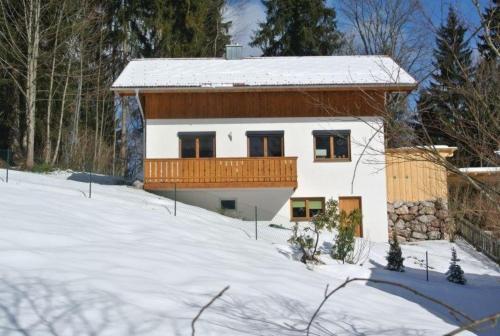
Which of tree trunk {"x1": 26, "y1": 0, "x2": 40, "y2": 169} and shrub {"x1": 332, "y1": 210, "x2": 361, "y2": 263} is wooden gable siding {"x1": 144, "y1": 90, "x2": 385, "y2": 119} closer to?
shrub {"x1": 332, "y1": 210, "x2": 361, "y2": 263}

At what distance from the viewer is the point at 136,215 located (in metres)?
16.3

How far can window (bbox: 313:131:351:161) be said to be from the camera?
22.4 meters

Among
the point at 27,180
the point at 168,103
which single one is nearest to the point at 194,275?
the point at 27,180

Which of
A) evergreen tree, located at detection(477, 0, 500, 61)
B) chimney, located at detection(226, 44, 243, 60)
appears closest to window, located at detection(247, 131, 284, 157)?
chimney, located at detection(226, 44, 243, 60)

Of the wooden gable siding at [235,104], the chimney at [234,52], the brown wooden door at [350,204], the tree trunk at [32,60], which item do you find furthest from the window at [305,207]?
the tree trunk at [32,60]

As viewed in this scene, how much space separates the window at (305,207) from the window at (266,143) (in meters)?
2.03

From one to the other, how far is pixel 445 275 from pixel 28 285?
12888 millimetres

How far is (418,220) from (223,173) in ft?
26.9

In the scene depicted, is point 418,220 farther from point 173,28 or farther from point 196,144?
point 173,28

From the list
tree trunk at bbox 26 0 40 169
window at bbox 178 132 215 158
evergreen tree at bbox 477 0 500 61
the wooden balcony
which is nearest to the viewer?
evergreen tree at bbox 477 0 500 61

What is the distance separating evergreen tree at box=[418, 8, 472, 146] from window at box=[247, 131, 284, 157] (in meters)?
13.2

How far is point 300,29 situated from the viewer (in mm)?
34938

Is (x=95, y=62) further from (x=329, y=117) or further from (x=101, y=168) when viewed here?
(x=329, y=117)

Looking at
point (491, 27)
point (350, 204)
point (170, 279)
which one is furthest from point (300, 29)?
point (491, 27)
